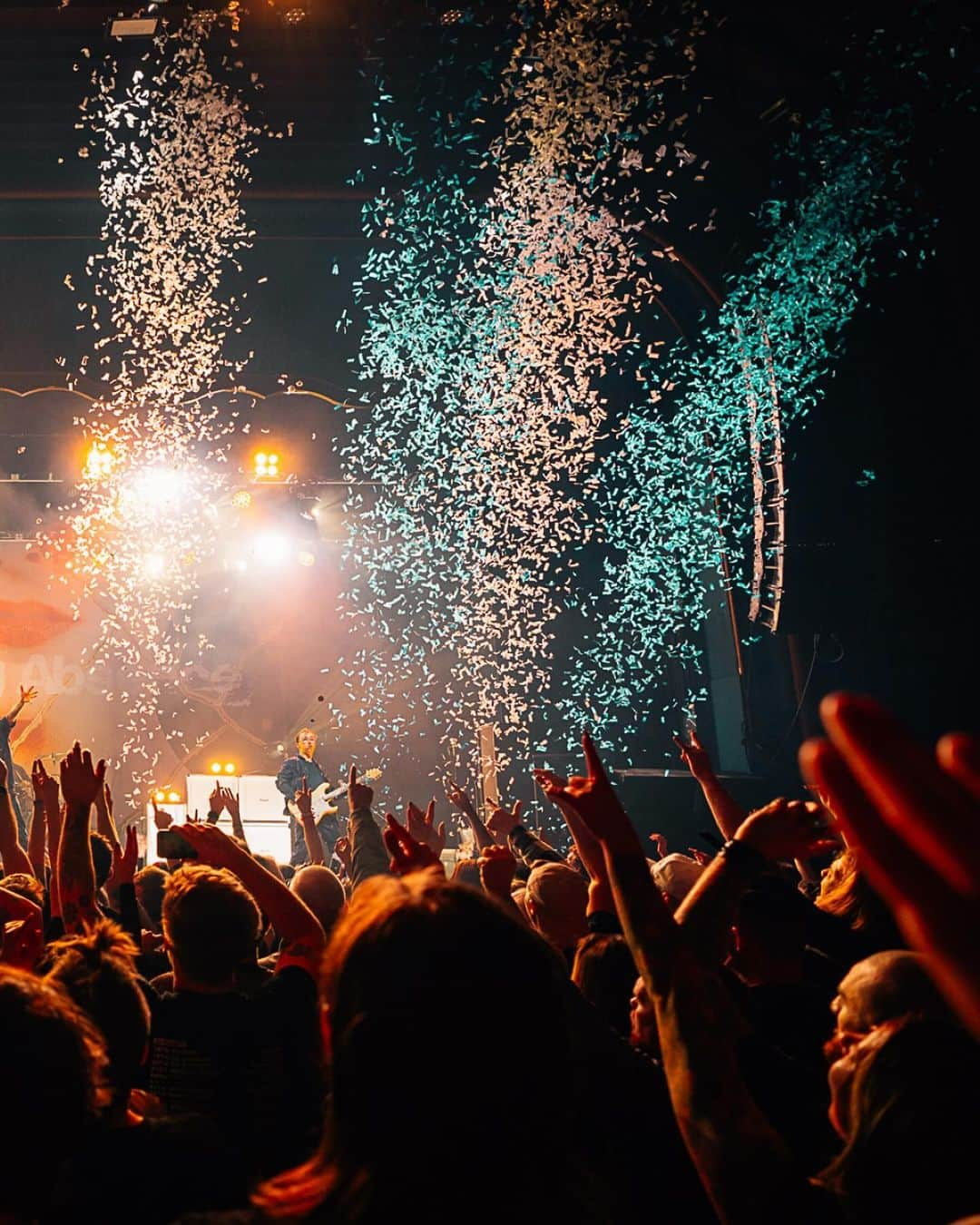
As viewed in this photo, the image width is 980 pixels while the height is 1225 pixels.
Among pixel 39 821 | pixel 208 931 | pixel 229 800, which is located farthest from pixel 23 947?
pixel 229 800

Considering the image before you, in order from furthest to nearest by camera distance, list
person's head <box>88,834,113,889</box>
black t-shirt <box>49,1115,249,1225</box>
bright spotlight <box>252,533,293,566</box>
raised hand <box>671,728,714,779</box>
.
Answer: bright spotlight <box>252,533,293,566</box>, person's head <box>88,834,113,889</box>, raised hand <box>671,728,714,779</box>, black t-shirt <box>49,1115,249,1225</box>

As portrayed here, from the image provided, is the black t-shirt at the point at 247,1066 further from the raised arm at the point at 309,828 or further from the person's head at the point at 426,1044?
the raised arm at the point at 309,828

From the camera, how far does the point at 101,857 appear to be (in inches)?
166

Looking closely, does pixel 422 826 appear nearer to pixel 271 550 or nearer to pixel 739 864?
pixel 739 864

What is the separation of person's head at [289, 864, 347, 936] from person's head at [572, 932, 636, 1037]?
51.4 inches

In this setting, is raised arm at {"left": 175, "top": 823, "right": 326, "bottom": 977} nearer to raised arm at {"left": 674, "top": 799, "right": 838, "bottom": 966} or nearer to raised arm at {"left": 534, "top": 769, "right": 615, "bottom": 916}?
raised arm at {"left": 534, "top": 769, "right": 615, "bottom": 916}

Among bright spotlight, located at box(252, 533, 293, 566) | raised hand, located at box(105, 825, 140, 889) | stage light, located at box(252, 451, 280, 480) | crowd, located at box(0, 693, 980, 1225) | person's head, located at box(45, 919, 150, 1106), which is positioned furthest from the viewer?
bright spotlight, located at box(252, 533, 293, 566)

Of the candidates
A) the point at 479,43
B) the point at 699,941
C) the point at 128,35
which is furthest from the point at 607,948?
the point at 128,35

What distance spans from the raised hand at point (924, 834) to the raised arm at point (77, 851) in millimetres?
2780

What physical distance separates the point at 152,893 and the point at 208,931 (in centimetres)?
204

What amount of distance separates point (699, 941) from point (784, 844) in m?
0.27

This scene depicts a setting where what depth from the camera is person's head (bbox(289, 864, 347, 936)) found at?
3562 mm

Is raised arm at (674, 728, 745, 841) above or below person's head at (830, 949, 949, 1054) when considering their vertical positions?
above

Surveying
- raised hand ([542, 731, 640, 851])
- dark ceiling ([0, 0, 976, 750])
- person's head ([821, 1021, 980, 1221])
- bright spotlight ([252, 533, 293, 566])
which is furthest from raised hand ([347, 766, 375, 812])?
bright spotlight ([252, 533, 293, 566])
